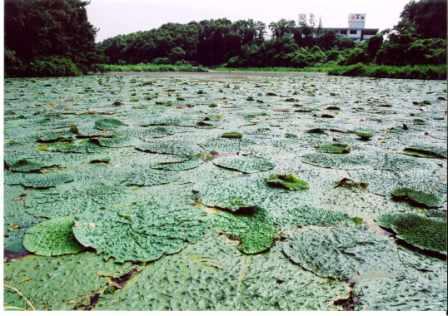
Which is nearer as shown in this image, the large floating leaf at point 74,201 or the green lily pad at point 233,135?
the large floating leaf at point 74,201

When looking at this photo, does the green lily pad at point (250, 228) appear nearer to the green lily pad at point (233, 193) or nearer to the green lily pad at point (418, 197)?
the green lily pad at point (233, 193)

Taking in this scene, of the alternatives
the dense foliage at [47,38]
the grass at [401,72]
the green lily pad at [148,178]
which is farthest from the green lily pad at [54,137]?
the grass at [401,72]

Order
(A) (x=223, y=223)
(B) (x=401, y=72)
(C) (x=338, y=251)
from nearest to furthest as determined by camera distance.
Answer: (C) (x=338, y=251) < (A) (x=223, y=223) < (B) (x=401, y=72)

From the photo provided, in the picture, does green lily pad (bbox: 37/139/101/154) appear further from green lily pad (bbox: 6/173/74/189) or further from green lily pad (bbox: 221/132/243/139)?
green lily pad (bbox: 221/132/243/139)

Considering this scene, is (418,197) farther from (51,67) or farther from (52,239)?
(51,67)

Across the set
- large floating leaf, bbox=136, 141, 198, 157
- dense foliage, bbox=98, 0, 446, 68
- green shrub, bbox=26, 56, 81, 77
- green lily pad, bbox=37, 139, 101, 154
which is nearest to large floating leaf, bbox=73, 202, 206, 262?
large floating leaf, bbox=136, 141, 198, 157

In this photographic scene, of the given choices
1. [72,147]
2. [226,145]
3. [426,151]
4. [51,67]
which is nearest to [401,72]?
[51,67]
